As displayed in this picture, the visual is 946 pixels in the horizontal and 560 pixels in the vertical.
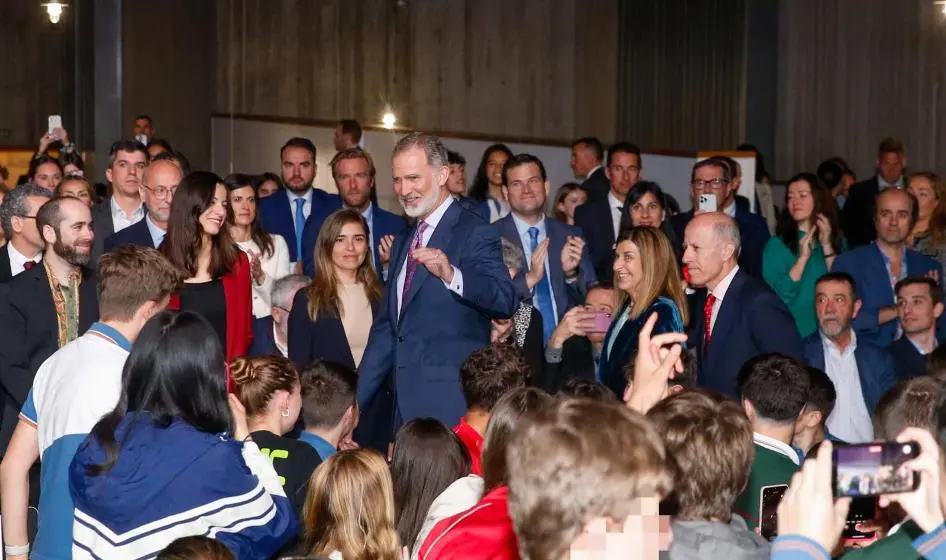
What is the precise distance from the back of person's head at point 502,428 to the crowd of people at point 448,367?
0.04 ft

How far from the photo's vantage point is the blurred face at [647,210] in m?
7.67

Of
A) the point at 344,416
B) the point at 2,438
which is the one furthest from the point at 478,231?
the point at 2,438

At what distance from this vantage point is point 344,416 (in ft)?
15.4

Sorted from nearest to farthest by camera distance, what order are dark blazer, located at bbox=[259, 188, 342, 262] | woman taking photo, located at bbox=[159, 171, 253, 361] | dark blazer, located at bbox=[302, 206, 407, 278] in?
woman taking photo, located at bbox=[159, 171, 253, 361], dark blazer, located at bbox=[302, 206, 407, 278], dark blazer, located at bbox=[259, 188, 342, 262]

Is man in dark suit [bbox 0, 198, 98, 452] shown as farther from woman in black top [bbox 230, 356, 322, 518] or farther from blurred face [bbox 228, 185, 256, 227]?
blurred face [bbox 228, 185, 256, 227]

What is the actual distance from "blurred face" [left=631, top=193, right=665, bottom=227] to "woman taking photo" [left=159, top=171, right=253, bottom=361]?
280cm

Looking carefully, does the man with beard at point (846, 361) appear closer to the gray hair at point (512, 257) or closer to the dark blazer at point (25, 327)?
the gray hair at point (512, 257)

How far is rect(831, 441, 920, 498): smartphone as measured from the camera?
6.99ft

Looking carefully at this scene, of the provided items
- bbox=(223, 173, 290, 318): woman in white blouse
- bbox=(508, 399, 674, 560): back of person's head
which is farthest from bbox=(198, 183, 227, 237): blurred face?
bbox=(508, 399, 674, 560): back of person's head

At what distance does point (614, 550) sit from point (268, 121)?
1254 cm

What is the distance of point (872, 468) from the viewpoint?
2154mm

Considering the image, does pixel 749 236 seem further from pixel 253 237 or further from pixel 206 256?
pixel 206 256

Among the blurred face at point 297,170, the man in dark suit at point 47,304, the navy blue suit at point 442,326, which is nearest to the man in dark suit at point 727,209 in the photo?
the blurred face at point 297,170

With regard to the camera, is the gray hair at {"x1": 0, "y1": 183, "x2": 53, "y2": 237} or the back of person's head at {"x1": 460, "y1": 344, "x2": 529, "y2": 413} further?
the gray hair at {"x1": 0, "y1": 183, "x2": 53, "y2": 237}
